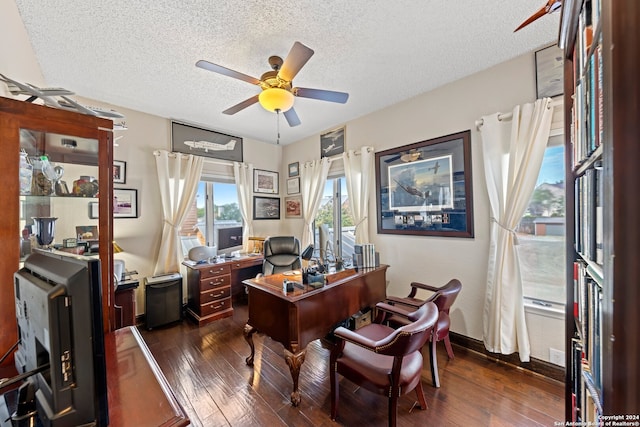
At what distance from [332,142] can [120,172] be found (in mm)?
2973

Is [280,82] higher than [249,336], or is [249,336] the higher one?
[280,82]

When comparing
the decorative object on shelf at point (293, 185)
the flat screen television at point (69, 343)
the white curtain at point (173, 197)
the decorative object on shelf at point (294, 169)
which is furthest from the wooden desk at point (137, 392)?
the decorative object on shelf at point (294, 169)

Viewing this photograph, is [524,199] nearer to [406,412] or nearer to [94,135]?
[406,412]

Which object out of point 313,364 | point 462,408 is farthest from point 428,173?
point 313,364

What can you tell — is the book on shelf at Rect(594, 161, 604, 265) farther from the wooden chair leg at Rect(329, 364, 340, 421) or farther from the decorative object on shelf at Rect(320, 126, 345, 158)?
the decorative object on shelf at Rect(320, 126, 345, 158)

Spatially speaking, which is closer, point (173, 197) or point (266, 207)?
point (173, 197)

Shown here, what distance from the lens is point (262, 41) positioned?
6.17 feet

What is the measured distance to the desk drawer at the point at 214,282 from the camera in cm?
305

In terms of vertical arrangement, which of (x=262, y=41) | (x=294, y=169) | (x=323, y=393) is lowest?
(x=323, y=393)

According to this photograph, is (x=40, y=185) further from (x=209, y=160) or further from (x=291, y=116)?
(x=209, y=160)

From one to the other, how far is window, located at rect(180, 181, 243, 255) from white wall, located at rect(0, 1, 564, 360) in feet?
1.51

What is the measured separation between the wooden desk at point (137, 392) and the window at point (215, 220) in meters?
2.60

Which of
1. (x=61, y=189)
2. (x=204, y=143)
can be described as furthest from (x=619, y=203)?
(x=204, y=143)

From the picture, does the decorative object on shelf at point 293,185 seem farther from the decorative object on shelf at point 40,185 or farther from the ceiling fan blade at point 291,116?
the decorative object on shelf at point 40,185
